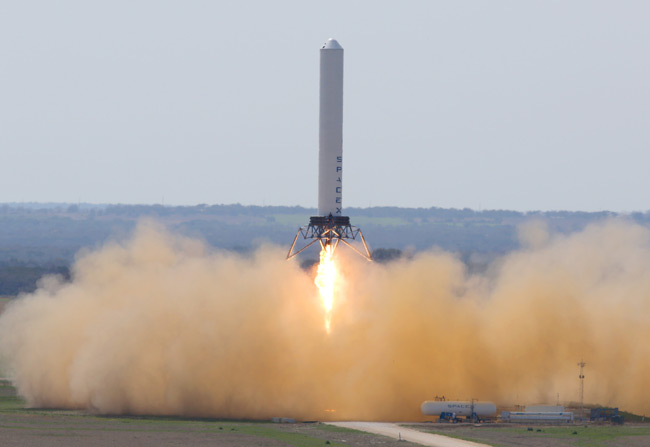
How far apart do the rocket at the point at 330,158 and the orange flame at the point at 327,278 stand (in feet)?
1.46

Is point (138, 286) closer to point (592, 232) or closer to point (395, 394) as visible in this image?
point (395, 394)

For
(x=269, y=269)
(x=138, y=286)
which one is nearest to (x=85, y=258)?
(x=138, y=286)

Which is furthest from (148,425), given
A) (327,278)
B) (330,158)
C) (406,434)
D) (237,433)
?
(330,158)

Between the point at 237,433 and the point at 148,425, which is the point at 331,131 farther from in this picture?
the point at 148,425

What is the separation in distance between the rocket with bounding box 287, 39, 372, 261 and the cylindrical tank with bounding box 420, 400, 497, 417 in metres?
9.67

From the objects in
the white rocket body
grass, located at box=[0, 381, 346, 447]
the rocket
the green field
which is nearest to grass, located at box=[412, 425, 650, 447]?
the green field

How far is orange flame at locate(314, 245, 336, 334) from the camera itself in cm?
7131

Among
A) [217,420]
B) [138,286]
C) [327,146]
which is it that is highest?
[327,146]

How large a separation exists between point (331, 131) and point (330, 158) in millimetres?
1444

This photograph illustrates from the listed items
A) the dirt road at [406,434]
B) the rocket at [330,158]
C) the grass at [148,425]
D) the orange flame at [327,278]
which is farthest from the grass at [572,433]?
the rocket at [330,158]

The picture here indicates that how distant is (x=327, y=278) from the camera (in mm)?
71750

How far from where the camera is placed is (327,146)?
71.2 meters

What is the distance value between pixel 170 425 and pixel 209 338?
668 centimetres

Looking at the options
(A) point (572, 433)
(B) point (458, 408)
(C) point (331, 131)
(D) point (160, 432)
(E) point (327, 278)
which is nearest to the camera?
(D) point (160, 432)
